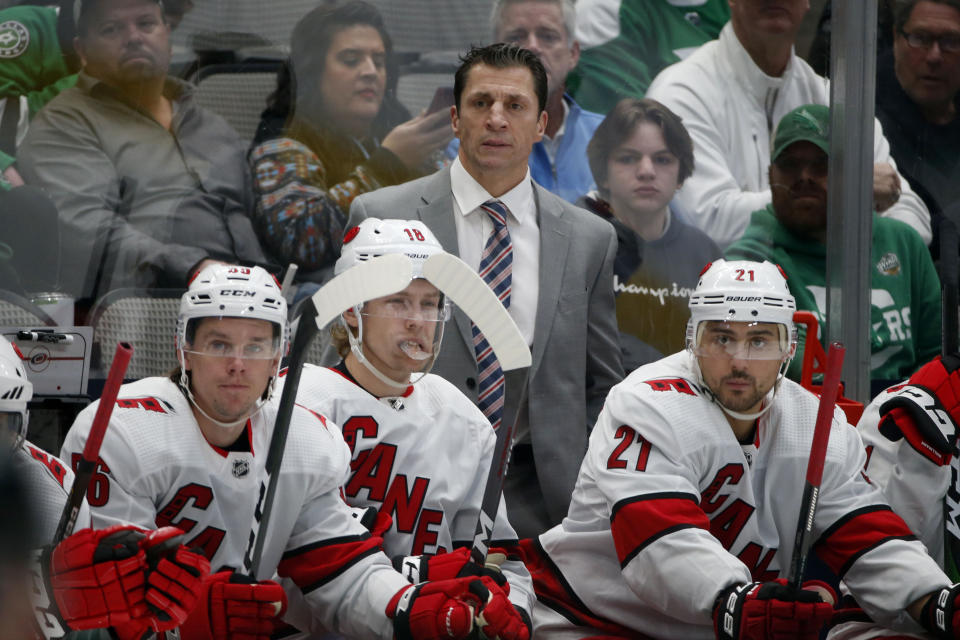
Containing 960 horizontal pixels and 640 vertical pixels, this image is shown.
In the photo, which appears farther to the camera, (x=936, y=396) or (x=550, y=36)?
(x=550, y=36)

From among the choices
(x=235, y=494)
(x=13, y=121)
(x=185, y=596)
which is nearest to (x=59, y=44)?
(x=13, y=121)

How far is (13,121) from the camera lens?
151 inches

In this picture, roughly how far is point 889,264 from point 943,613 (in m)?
2.03

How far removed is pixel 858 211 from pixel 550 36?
127cm

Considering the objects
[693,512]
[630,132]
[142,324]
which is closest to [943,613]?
[693,512]

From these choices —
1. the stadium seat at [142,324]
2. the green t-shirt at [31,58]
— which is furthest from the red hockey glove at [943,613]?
the green t-shirt at [31,58]

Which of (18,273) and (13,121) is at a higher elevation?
(13,121)

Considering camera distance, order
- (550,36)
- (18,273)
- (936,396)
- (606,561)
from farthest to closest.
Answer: (550,36), (18,273), (936,396), (606,561)

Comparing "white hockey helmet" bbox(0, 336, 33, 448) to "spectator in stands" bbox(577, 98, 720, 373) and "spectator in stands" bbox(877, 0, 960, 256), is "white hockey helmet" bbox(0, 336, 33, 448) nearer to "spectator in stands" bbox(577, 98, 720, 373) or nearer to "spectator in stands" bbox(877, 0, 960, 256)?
"spectator in stands" bbox(577, 98, 720, 373)

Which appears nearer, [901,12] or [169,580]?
[169,580]

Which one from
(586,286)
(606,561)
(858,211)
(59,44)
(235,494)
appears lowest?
(606,561)

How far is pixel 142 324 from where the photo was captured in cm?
388

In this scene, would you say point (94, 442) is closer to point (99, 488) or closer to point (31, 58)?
point (99, 488)

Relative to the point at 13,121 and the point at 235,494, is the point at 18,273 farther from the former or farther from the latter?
the point at 235,494
